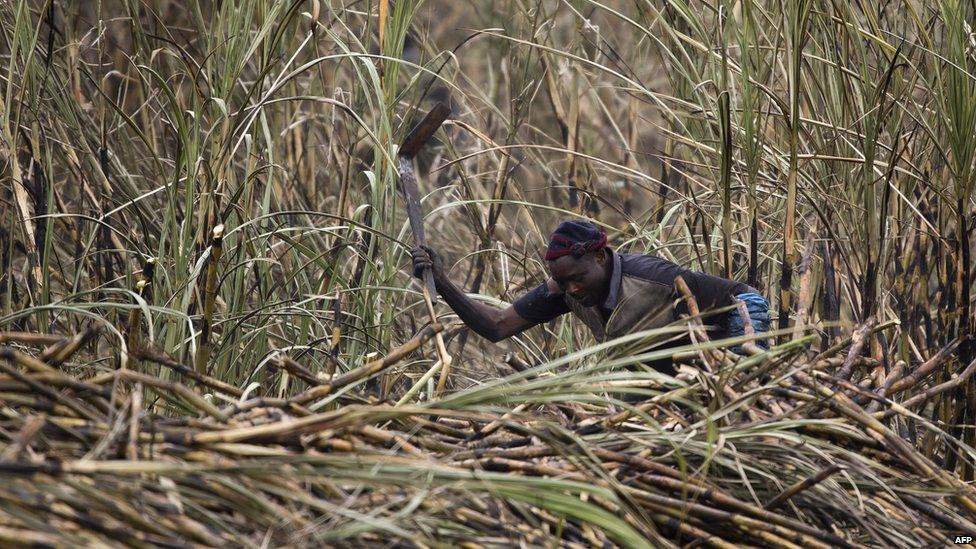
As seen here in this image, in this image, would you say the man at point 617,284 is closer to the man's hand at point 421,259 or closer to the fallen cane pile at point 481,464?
the man's hand at point 421,259

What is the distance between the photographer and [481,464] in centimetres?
210

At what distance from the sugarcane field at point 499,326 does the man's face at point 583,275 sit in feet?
0.03

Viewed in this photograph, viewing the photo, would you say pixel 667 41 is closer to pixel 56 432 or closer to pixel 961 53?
pixel 961 53

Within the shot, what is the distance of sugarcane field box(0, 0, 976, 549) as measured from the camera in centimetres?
186

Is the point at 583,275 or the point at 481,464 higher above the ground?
the point at 481,464

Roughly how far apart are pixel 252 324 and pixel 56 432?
1.45 meters

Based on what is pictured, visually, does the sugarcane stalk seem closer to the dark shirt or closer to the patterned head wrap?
the patterned head wrap

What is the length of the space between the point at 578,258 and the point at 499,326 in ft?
1.49

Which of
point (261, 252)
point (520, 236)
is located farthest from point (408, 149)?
point (520, 236)

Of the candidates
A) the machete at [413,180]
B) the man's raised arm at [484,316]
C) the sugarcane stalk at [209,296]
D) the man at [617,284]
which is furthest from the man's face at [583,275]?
the sugarcane stalk at [209,296]

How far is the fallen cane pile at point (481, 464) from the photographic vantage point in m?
1.74

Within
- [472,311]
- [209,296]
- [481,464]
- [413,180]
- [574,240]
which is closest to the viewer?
[481,464]

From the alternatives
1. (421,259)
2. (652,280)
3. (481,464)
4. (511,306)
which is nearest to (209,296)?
(421,259)

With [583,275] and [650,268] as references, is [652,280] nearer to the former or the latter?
[650,268]
